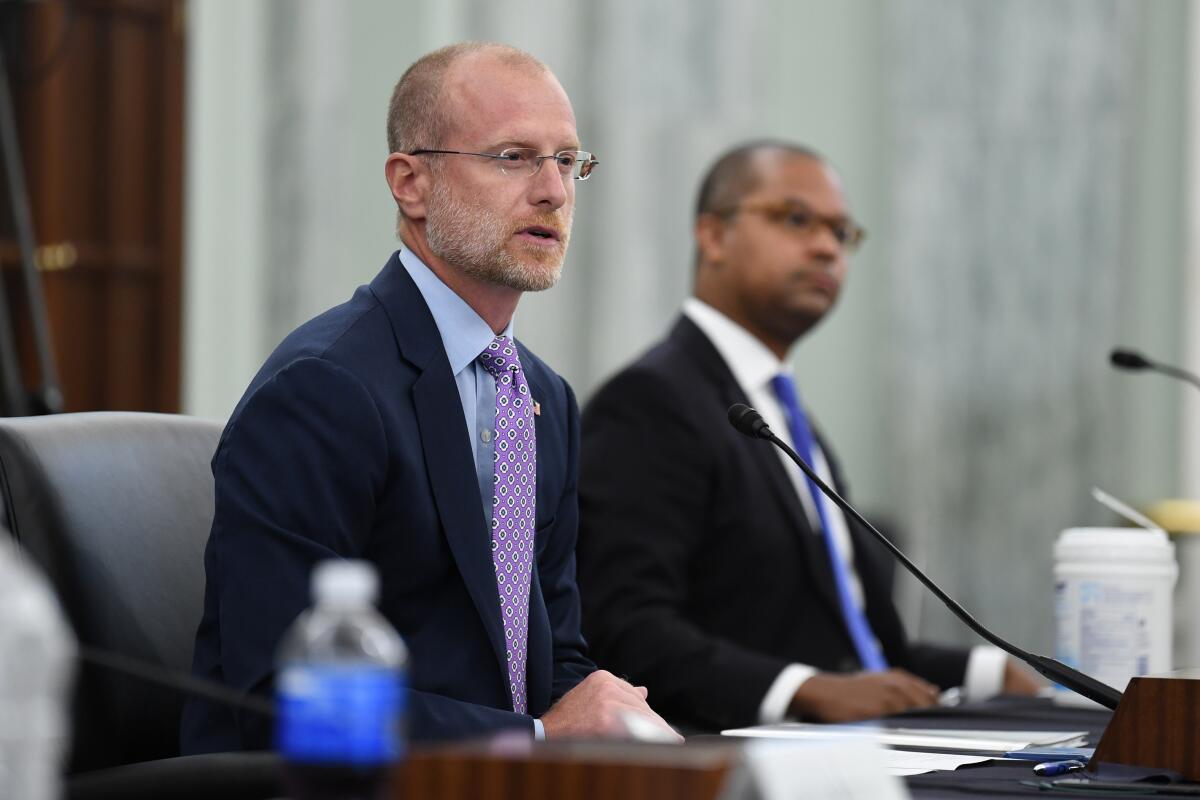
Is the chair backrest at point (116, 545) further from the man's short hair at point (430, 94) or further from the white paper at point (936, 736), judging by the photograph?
the white paper at point (936, 736)

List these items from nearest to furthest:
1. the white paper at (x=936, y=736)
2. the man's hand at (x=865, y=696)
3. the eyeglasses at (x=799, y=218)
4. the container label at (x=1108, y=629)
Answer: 1. the white paper at (x=936, y=736)
2. the container label at (x=1108, y=629)
3. the man's hand at (x=865, y=696)
4. the eyeglasses at (x=799, y=218)

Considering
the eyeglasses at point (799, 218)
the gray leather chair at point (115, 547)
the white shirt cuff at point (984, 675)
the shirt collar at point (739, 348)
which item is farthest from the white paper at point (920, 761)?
the eyeglasses at point (799, 218)

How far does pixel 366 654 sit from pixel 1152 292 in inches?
168

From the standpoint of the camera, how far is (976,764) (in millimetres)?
1509

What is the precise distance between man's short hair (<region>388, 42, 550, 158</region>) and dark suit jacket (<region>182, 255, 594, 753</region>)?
0.56 ft

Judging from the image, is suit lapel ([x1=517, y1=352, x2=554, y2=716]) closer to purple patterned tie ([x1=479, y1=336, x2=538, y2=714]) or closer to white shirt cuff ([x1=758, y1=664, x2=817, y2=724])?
purple patterned tie ([x1=479, y1=336, x2=538, y2=714])

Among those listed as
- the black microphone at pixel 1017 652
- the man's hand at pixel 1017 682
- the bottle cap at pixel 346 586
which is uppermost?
the bottle cap at pixel 346 586

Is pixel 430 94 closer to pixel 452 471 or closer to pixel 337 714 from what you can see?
pixel 452 471

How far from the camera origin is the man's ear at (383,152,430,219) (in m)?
1.81

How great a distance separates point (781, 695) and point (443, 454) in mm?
813

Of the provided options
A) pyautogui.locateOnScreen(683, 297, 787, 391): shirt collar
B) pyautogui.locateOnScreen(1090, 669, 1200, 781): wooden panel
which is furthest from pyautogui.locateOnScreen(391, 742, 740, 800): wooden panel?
pyautogui.locateOnScreen(683, 297, 787, 391): shirt collar

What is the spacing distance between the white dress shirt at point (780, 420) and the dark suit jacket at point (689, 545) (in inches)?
1.5

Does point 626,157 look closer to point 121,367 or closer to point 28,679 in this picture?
point 121,367

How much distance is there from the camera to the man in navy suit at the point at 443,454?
1479 millimetres
